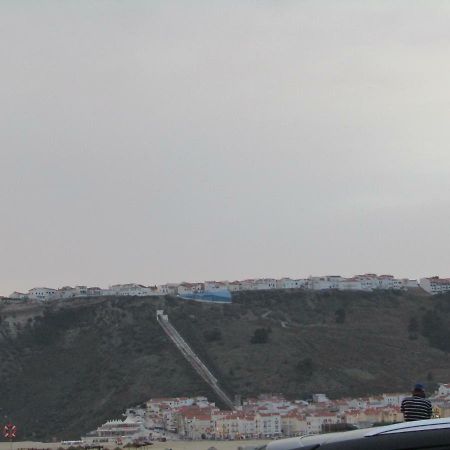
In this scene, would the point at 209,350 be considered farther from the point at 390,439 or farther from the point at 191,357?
the point at 390,439

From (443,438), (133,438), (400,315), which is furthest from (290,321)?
(443,438)

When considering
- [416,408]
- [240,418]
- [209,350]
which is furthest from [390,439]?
[209,350]

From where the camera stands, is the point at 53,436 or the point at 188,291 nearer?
the point at 53,436

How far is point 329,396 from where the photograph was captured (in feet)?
268

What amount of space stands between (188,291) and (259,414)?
1850 inches

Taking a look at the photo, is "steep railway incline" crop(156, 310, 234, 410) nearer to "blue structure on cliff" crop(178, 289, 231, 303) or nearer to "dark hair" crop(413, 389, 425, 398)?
"blue structure on cliff" crop(178, 289, 231, 303)

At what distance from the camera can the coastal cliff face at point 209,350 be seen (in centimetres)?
8234

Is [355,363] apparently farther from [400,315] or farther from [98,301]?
[98,301]

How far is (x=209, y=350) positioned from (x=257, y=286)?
24978 millimetres

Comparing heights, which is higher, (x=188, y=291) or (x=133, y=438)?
(x=188, y=291)

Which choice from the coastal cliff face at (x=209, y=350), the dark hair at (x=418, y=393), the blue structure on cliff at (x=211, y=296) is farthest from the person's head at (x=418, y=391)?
the blue structure on cliff at (x=211, y=296)

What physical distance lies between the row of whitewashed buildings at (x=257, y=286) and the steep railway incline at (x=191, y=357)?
13.1 metres

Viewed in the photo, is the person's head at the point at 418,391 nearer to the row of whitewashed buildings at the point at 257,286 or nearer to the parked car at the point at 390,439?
the parked car at the point at 390,439

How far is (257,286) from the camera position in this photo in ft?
373
